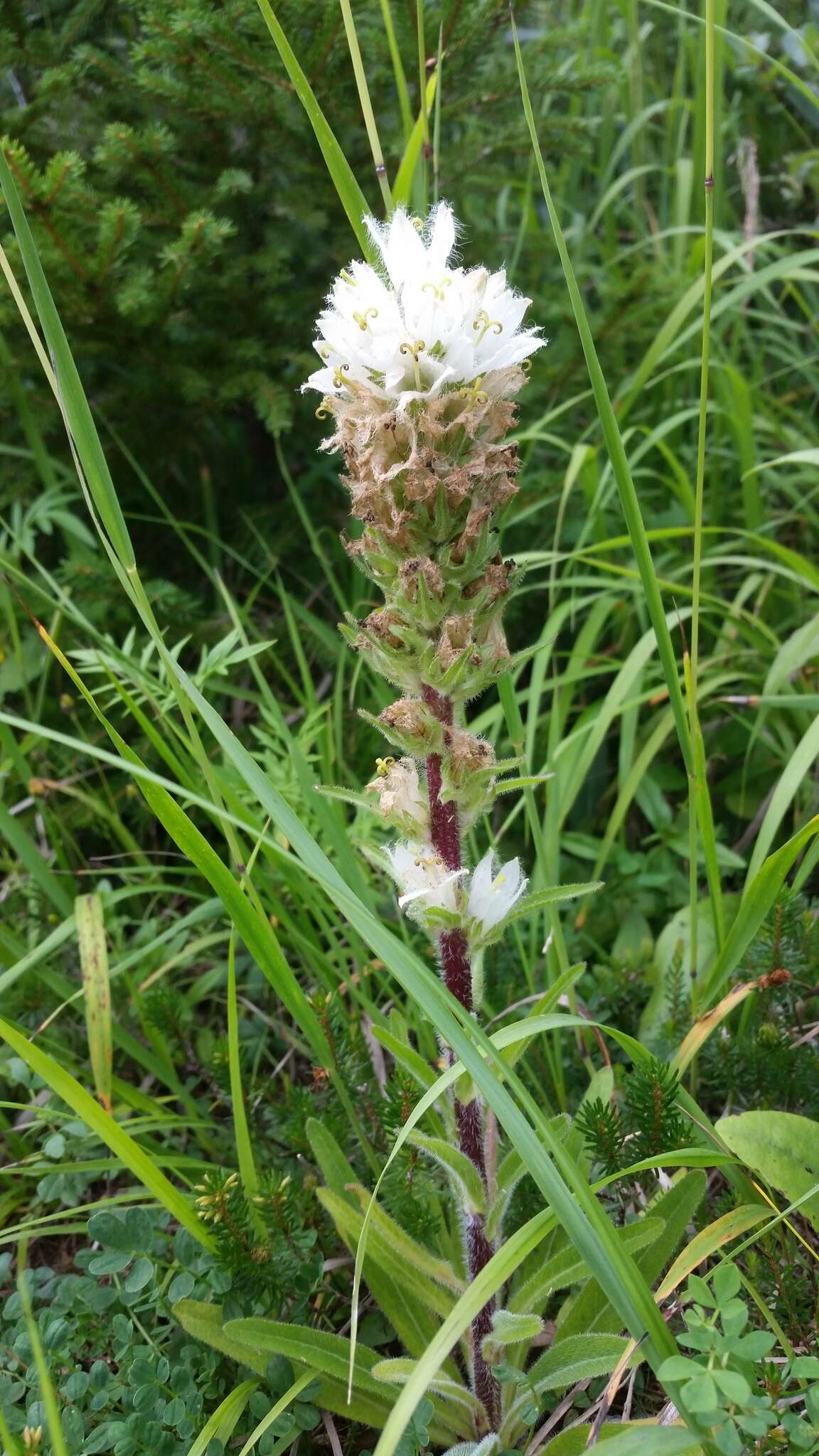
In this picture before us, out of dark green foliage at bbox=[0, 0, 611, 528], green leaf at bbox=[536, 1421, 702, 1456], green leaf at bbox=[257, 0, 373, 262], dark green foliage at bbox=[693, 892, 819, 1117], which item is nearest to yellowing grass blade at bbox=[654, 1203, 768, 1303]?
green leaf at bbox=[536, 1421, 702, 1456]

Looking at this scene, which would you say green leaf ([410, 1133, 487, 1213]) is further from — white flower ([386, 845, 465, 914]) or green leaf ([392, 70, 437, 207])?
green leaf ([392, 70, 437, 207])

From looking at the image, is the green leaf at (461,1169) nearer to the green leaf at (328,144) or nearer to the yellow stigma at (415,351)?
the yellow stigma at (415,351)

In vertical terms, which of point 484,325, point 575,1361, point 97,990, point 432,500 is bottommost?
point 575,1361

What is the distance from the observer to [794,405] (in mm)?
4402

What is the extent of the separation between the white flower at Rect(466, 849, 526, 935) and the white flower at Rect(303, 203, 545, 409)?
717 millimetres

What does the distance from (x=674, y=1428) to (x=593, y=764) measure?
1976mm

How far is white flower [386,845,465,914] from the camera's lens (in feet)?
5.09

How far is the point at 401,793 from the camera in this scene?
161cm

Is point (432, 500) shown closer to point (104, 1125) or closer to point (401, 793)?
point (401, 793)

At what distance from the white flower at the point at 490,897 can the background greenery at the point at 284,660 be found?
32cm

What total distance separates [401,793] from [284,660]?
1.81 m

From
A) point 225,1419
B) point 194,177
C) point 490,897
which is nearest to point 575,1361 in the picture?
point 225,1419

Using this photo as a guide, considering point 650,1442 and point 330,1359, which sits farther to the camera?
point 330,1359

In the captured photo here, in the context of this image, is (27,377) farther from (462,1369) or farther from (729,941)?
(462,1369)
